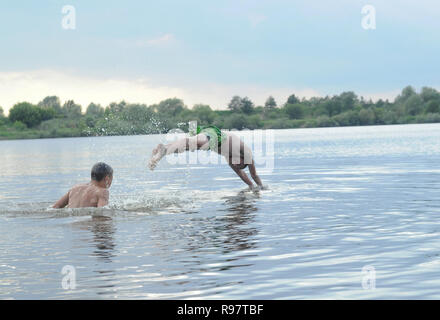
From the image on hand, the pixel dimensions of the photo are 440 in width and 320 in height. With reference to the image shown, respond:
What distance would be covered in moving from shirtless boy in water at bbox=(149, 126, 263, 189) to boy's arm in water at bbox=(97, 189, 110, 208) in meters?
1.46

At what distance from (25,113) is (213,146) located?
581 ft

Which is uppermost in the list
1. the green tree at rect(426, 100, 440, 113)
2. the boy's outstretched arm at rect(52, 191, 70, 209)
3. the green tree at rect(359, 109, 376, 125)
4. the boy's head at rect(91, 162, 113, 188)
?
the green tree at rect(426, 100, 440, 113)

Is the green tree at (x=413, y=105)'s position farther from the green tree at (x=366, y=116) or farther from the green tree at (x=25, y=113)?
the green tree at (x=25, y=113)

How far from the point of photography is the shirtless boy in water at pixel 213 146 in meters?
15.2

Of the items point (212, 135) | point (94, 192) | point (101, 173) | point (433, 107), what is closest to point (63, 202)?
point (94, 192)

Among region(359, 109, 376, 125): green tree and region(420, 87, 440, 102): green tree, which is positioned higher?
region(420, 87, 440, 102): green tree

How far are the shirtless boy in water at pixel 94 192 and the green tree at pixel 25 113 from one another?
6998 inches

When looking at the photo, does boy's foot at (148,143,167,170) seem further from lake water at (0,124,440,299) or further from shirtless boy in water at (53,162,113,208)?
shirtless boy in water at (53,162,113,208)

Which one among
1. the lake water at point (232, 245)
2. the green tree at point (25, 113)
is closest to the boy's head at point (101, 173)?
the lake water at point (232, 245)

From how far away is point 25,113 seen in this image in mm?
184250

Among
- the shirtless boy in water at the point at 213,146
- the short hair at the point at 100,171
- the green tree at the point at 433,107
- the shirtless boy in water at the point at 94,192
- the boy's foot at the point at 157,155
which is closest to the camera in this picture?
the short hair at the point at 100,171

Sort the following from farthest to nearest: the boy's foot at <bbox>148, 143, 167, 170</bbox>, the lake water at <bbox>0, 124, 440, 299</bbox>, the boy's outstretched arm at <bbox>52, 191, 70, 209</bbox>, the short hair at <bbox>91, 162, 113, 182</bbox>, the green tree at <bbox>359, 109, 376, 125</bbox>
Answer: the green tree at <bbox>359, 109, 376, 125</bbox> → the boy's foot at <bbox>148, 143, 167, 170</bbox> → the boy's outstretched arm at <bbox>52, 191, 70, 209</bbox> → the short hair at <bbox>91, 162, 113, 182</bbox> → the lake water at <bbox>0, 124, 440, 299</bbox>

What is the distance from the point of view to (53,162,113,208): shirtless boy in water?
1346 cm

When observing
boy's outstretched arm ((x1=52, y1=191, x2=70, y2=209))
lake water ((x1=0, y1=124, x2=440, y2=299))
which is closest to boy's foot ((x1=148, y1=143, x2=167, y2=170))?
lake water ((x1=0, y1=124, x2=440, y2=299))
